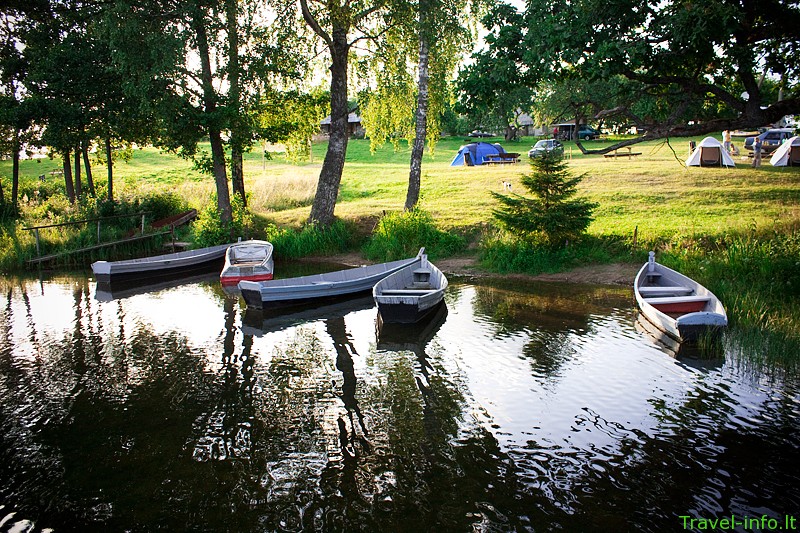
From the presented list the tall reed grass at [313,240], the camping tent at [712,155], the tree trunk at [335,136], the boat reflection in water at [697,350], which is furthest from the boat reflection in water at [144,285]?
the camping tent at [712,155]

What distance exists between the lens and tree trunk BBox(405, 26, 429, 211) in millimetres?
19438

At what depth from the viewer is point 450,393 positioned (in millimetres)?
9297

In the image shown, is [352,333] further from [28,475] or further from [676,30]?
[676,30]

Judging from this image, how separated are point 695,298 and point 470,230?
383 inches

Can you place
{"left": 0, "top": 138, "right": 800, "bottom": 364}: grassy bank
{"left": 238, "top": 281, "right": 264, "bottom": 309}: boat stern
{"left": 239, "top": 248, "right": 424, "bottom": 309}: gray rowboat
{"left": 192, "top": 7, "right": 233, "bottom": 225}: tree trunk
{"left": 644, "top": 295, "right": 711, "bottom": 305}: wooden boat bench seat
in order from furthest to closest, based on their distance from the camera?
{"left": 192, "top": 7, "right": 233, "bottom": 225}: tree trunk → {"left": 239, "top": 248, "right": 424, "bottom": 309}: gray rowboat → {"left": 238, "top": 281, "right": 264, "bottom": 309}: boat stern → {"left": 0, "top": 138, "right": 800, "bottom": 364}: grassy bank → {"left": 644, "top": 295, "right": 711, "bottom": 305}: wooden boat bench seat

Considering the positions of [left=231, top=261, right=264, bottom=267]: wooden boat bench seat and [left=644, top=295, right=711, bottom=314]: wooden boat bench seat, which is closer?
[left=644, top=295, right=711, bottom=314]: wooden boat bench seat

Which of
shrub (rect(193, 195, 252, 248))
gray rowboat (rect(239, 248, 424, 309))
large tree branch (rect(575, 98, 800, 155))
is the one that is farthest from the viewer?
shrub (rect(193, 195, 252, 248))

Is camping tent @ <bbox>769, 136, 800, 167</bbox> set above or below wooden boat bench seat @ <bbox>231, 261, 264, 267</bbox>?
above

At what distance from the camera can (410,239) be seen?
20.1 meters

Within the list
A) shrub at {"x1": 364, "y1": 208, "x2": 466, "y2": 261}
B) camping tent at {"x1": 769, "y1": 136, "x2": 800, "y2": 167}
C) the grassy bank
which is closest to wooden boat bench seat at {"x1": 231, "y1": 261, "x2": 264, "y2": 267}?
the grassy bank

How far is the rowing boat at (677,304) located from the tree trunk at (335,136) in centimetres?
1172

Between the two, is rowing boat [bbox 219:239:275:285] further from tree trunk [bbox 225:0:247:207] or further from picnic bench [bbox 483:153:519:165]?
picnic bench [bbox 483:153:519:165]

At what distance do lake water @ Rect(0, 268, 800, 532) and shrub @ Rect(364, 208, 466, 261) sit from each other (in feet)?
22.1

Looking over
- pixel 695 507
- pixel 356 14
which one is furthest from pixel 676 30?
pixel 356 14
